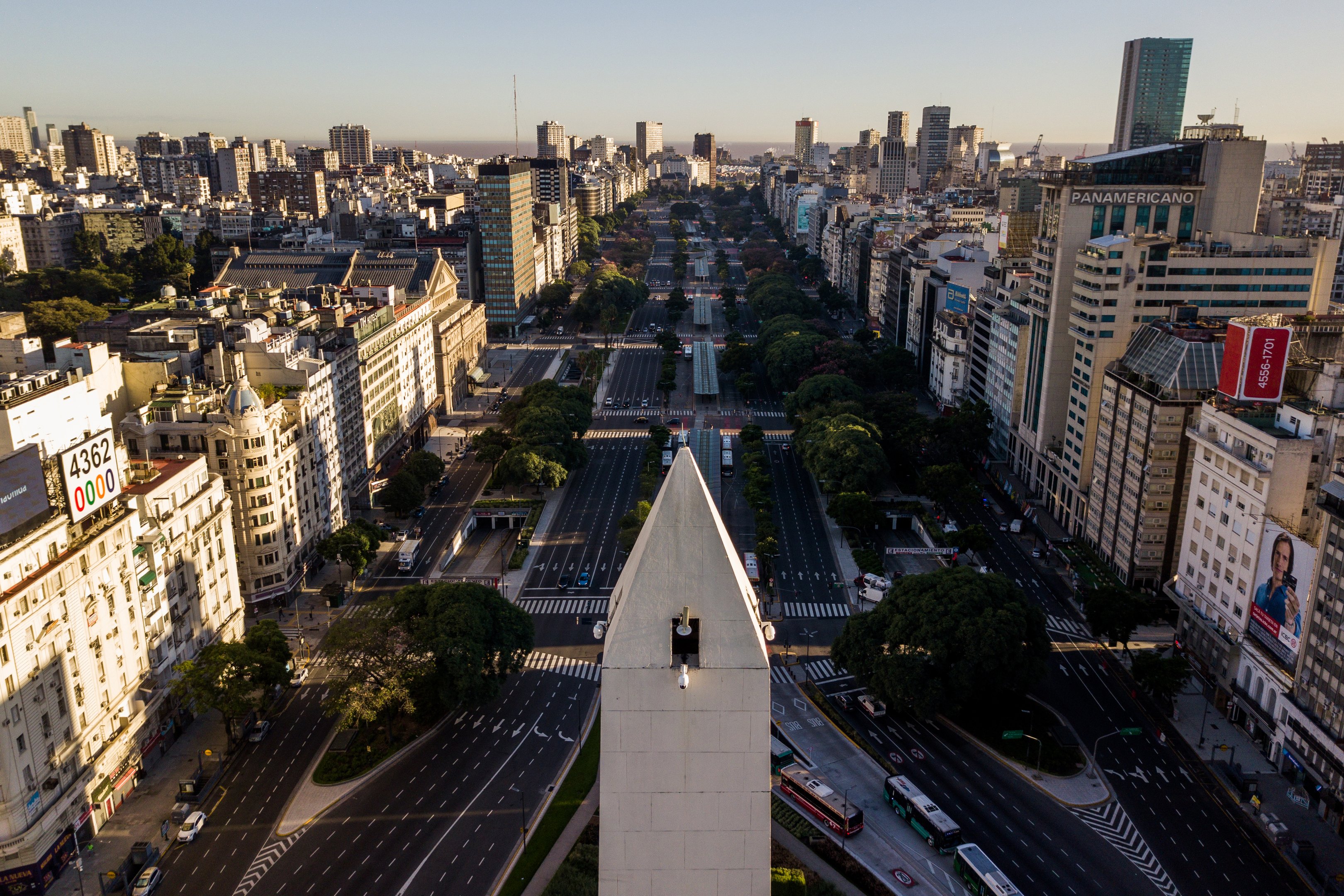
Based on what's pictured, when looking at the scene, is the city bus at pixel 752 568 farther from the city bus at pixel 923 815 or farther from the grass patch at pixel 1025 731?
the city bus at pixel 923 815

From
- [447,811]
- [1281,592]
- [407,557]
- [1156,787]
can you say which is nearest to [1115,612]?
[1281,592]

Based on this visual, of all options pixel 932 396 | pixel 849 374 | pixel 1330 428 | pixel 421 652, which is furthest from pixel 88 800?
pixel 932 396

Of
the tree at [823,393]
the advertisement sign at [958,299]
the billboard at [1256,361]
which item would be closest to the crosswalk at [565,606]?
the tree at [823,393]

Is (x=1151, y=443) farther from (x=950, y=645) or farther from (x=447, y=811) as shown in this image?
(x=447, y=811)

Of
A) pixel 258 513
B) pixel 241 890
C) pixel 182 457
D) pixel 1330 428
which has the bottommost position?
pixel 241 890

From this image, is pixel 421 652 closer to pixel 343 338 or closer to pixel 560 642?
pixel 560 642

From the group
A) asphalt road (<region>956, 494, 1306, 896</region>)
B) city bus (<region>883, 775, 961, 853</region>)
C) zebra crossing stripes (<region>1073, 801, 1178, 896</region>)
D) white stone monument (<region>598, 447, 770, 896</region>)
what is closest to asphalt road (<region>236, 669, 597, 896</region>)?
city bus (<region>883, 775, 961, 853</region>)
